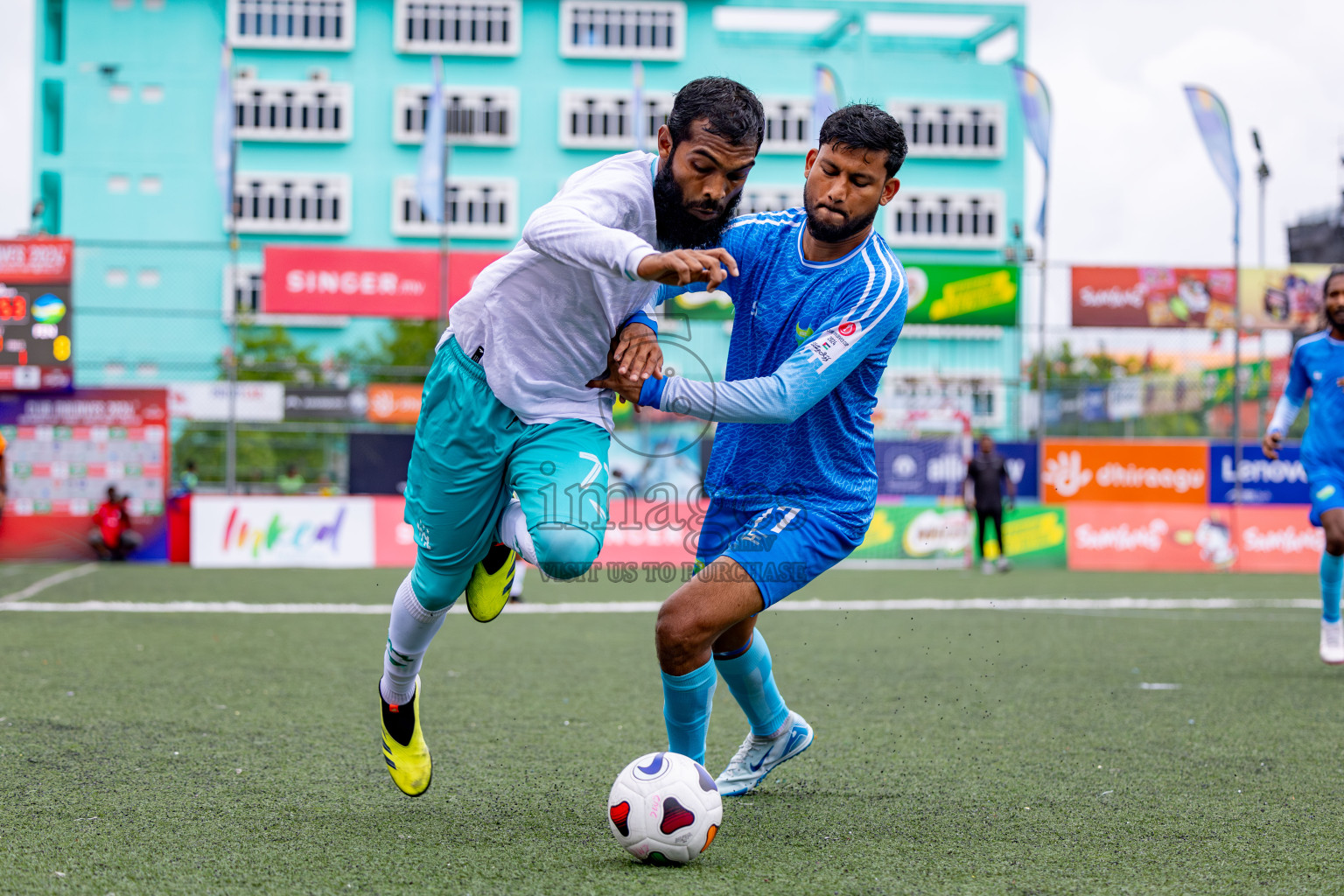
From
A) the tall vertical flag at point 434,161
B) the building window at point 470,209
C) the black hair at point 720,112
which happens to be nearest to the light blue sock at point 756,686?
the black hair at point 720,112

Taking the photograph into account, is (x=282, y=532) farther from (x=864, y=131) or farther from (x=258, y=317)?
(x=258, y=317)

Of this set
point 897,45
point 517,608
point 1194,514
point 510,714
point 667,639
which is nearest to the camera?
point 667,639

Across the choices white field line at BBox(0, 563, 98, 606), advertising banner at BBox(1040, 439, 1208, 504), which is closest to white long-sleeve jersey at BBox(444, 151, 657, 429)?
white field line at BBox(0, 563, 98, 606)

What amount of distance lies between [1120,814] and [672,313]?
543 inches

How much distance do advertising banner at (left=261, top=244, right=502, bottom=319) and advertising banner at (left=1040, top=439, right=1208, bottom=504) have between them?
9717 mm

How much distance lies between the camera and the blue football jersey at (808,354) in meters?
3.63

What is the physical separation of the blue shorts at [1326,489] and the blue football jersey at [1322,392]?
0.04 m

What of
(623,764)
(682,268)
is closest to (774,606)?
(623,764)

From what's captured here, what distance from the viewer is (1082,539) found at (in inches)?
724

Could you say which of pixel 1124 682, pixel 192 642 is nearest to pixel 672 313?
pixel 192 642

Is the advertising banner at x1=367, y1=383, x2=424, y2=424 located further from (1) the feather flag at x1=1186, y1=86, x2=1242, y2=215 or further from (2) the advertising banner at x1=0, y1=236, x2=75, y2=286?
(1) the feather flag at x1=1186, y1=86, x2=1242, y2=215

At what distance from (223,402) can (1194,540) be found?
1426 cm

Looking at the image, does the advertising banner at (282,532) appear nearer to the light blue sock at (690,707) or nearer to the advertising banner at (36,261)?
the advertising banner at (36,261)

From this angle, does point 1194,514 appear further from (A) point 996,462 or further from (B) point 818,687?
(B) point 818,687
